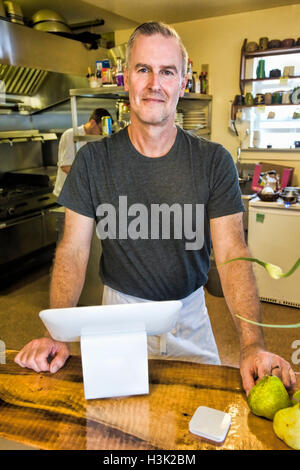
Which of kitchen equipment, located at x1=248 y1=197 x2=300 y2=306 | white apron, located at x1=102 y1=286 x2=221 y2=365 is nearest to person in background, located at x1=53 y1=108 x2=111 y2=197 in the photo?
kitchen equipment, located at x1=248 y1=197 x2=300 y2=306

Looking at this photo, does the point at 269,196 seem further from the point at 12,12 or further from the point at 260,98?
the point at 12,12

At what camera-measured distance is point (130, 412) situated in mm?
897

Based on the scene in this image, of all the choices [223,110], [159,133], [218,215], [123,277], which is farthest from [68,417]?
[223,110]

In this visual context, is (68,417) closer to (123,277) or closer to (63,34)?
(123,277)

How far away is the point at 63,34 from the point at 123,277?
3825mm

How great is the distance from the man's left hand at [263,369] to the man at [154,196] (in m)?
0.31

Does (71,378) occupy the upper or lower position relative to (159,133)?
lower

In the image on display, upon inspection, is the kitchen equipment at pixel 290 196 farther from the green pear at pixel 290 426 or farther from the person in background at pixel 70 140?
the green pear at pixel 290 426

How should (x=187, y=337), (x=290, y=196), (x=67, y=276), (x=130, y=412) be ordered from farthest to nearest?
(x=290, y=196) < (x=187, y=337) < (x=67, y=276) < (x=130, y=412)

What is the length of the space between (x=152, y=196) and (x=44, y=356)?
2.16 ft

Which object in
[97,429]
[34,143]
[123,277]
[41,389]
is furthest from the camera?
[34,143]

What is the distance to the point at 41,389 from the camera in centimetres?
100

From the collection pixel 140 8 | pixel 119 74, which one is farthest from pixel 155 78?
pixel 140 8

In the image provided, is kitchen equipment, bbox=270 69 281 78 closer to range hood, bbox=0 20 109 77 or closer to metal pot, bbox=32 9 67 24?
range hood, bbox=0 20 109 77
